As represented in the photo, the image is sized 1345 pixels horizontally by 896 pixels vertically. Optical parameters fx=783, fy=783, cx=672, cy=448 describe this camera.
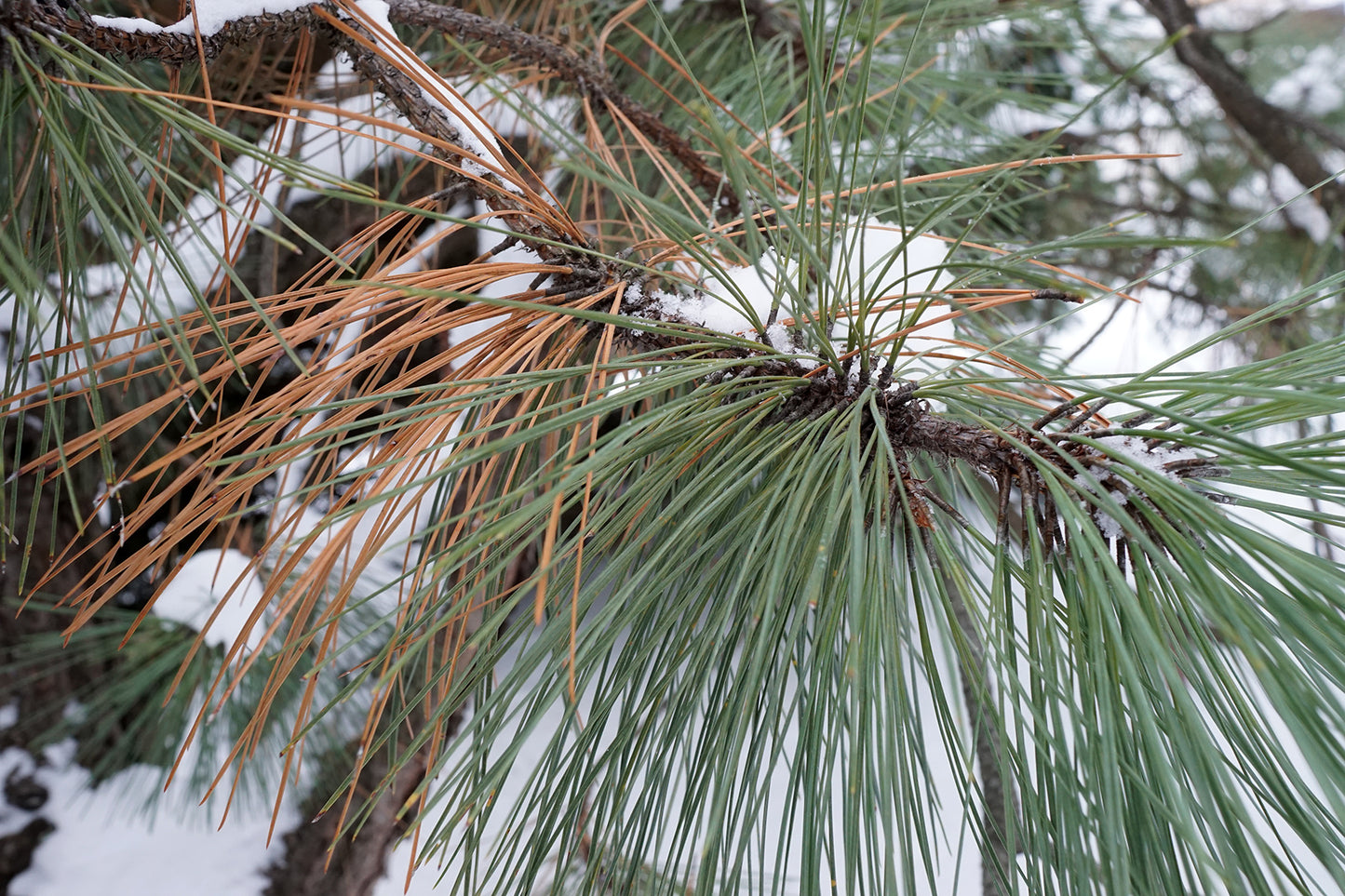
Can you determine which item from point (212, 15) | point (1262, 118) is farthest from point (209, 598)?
point (1262, 118)

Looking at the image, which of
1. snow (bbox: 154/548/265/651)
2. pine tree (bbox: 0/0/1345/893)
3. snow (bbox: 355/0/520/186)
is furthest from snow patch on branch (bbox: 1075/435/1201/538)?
snow (bbox: 154/548/265/651)

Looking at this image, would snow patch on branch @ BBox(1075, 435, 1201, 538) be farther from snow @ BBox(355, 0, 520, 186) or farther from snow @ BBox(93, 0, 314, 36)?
snow @ BBox(93, 0, 314, 36)

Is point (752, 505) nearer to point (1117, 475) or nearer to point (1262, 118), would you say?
point (1117, 475)

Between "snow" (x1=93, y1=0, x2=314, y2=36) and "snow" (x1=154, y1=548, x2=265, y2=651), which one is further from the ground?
"snow" (x1=93, y1=0, x2=314, y2=36)

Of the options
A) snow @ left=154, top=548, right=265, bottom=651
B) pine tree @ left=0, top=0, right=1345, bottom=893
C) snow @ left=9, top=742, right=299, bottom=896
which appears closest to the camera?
pine tree @ left=0, top=0, right=1345, bottom=893

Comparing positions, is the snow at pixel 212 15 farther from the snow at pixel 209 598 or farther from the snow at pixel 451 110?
the snow at pixel 209 598

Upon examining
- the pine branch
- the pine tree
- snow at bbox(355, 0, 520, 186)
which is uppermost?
the pine branch

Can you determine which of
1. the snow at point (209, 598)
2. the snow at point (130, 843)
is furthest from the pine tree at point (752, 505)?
the snow at point (130, 843)

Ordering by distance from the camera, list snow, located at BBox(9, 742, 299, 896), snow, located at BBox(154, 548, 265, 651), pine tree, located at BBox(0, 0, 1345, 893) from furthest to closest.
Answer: snow, located at BBox(9, 742, 299, 896), snow, located at BBox(154, 548, 265, 651), pine tree, located at BBox(0, 0, 1345, 893)
